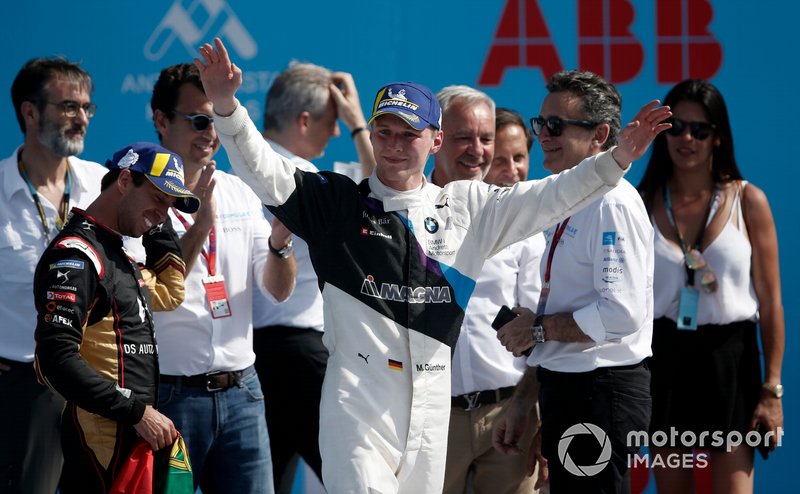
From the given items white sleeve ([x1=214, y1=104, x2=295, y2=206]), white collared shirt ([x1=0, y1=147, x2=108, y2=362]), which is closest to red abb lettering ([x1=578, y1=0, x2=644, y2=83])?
white collared shirt ([x1=0, y1=147, x2=108, y2=362])

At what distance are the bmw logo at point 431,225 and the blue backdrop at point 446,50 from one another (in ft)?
7.09

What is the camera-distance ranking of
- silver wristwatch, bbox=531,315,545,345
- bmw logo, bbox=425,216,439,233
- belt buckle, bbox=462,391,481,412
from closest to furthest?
bmw logo, bbox=425,216,439,233, silver wristwatch, bbox=531,315,545,345, belt buckle, bbox=462,391,481,412

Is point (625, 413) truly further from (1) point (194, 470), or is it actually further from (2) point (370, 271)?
(1) point (194, 470)

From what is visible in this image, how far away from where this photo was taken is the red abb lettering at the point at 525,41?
4863 mm

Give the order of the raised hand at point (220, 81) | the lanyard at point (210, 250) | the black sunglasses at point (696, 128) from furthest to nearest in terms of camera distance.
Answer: the black sunglasses at point (696, 128)
the lanyard at point (210, 250)
the raised hand at point (220, 81)

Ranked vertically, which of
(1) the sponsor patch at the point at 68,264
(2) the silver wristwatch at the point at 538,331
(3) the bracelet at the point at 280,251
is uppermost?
(3) the bracelet at the point at 280,251

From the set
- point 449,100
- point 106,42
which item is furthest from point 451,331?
point 106,42

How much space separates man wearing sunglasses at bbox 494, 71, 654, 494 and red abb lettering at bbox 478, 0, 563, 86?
4.66ft

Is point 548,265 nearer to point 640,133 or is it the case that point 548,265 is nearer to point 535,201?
point 535,201

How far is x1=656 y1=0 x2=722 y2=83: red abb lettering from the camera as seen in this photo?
4855mm

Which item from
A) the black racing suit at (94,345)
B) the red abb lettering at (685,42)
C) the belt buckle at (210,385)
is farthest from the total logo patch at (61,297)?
the red abb lettering at (685,42)

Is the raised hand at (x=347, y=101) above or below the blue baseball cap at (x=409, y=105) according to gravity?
above

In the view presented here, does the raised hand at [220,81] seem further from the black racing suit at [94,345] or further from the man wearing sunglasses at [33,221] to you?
the man wearing sunglasses at [33,221]

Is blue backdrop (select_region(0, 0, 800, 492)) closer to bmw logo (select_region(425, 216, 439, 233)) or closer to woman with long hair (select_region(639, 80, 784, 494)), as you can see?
woman with long hair (select_region(639, 80, 784, 494))
